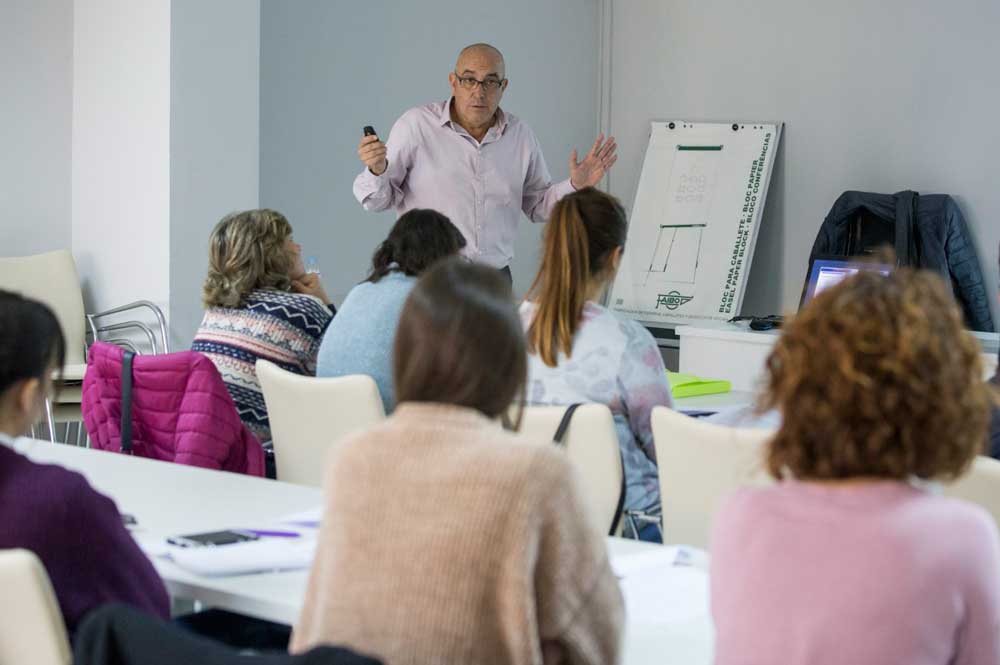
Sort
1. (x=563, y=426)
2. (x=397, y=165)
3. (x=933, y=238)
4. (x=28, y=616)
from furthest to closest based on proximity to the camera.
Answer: (x=933, y=238) → (x=397, y=165) → (x=563, y=426) → (x=28, y=616)

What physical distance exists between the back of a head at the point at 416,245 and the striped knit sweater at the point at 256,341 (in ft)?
1.10

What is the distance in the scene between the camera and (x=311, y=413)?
10.2 feet

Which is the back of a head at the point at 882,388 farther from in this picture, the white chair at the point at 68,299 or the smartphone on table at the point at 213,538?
the white chair at the point at 68,299

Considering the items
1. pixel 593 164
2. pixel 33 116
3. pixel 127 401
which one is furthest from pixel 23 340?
pixel 33 116

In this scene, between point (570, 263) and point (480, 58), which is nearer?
point (570, 263)

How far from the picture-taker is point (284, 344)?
11.9 ft

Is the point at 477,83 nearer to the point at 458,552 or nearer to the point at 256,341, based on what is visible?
the point at 256,341

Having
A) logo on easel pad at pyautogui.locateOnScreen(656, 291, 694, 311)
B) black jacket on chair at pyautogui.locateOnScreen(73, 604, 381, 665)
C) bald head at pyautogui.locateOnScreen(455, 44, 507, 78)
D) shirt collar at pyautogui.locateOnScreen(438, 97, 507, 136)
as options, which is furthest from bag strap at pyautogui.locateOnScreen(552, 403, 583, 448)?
logo on easel pad at pyautogui.locateOnScreen(656, 291, 694, 311)

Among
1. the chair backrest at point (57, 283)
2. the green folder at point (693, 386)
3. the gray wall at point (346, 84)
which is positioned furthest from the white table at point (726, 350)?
the chair backrest at point (57, 283)

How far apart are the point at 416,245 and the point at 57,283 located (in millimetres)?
2558

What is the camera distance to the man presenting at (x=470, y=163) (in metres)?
4.92

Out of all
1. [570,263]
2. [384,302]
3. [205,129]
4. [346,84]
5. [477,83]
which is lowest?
[384,302]

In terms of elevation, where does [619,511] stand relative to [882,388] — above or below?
below

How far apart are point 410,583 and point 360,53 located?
522cm
